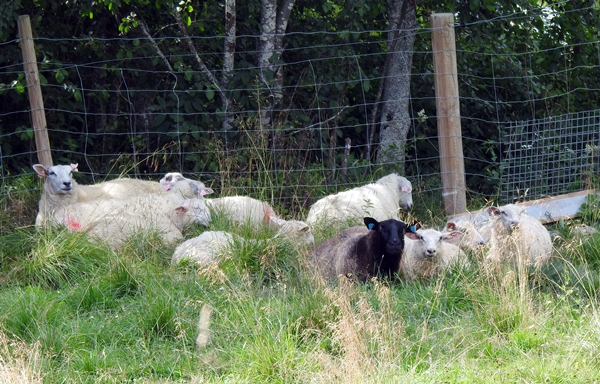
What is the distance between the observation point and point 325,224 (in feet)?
29.1

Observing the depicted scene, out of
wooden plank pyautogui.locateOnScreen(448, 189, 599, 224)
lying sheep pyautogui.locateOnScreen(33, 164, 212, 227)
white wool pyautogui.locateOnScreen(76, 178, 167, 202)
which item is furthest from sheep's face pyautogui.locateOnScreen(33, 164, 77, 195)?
wooden plank pyautogui.locateOnScreen(448, 189, 599, 224)

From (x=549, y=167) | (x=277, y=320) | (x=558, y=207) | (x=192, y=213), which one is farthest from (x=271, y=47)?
(x=277, y=320)

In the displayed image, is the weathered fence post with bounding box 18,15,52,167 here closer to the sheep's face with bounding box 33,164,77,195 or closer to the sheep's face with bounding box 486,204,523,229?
the sheep's face with bounding box 33,164,77,195

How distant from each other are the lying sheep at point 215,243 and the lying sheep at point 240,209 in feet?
0.81

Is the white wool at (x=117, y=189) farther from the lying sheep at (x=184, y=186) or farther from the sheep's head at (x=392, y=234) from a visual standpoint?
the sheep's head at (x=392, y=234)

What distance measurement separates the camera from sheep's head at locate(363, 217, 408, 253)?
7.38 meters

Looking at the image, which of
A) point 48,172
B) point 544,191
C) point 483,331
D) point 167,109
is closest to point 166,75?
point 167,109

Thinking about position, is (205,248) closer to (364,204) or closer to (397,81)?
(364,204)

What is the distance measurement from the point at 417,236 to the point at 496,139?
4.67 meters

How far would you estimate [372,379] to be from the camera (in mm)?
4875

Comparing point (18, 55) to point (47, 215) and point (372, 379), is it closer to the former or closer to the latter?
point (47, 215)

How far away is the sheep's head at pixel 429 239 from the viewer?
24.9ft

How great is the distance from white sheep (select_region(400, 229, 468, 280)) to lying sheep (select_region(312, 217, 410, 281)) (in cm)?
16

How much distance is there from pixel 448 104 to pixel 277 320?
13.5ft
